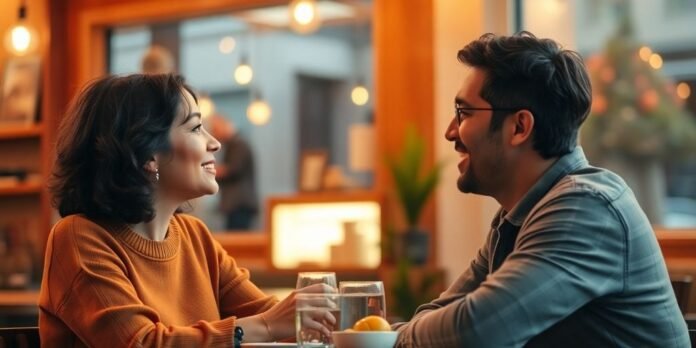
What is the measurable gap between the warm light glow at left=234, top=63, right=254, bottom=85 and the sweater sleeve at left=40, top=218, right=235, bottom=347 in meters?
8.92

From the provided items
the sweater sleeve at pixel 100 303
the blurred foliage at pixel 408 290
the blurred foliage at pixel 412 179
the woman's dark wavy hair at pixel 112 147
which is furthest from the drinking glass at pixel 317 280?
the blurred foliage at pixel 412 179

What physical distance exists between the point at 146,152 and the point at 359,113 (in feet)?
29.1

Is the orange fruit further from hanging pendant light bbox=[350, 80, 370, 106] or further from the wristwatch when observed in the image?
hanging pendant light bbox=[350, 80, 370, 106]

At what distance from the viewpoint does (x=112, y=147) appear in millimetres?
2393

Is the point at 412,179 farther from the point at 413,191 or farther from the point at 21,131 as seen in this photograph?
the point at 21,131

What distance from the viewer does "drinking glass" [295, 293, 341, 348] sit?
2.01 meters

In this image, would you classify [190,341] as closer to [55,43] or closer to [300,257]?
[300,257]

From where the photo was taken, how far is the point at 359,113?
1127 cm

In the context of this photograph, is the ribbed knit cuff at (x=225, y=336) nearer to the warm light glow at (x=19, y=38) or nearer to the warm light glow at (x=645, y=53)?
the warm light glow at (x=645, y=53)

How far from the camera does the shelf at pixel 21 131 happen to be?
809 cm

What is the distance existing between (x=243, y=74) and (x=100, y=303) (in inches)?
359

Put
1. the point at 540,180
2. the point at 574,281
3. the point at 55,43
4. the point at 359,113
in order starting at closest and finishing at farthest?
the point at 574,281
the point at 540,180
the point at 55,43
the point at 359,113

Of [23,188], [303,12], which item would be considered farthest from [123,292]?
[23,188]

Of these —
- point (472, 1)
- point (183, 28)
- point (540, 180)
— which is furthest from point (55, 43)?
point (540, 180)
